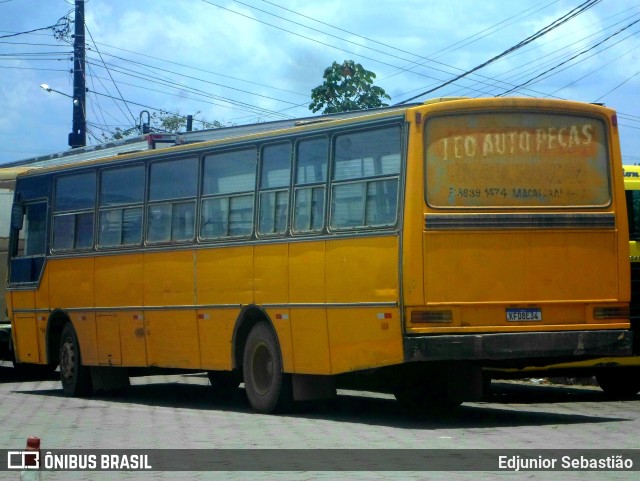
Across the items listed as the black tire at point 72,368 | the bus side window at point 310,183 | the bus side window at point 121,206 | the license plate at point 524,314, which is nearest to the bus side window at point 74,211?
the bus side window at point 121,206

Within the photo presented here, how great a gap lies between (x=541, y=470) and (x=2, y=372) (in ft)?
60.9

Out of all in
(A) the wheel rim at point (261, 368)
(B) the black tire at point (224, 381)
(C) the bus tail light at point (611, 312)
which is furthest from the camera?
(B) the black tire at point (224, 381)

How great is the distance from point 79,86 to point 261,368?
3059 cm

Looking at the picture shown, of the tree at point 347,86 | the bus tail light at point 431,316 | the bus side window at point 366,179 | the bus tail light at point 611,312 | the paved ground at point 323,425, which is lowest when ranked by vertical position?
the paved ground at point 323,425

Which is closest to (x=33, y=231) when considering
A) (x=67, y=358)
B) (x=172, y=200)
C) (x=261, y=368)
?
(x=67, y=358)

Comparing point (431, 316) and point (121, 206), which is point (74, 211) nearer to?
point (121, 206)

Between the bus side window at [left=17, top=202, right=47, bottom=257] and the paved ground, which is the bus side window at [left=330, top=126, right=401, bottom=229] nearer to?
the paved ground

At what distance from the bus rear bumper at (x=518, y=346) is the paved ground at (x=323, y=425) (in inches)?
28.7

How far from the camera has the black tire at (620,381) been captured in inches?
750

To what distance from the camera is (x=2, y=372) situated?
90.6 ft

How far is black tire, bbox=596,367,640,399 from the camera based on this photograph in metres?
19.0

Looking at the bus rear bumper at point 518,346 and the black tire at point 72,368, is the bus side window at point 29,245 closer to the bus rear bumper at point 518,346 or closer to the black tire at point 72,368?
the black tire at point 72,368

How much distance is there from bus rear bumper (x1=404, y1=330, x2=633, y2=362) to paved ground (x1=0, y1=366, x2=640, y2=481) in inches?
28.7

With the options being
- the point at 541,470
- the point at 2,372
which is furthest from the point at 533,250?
the point at 2,372
